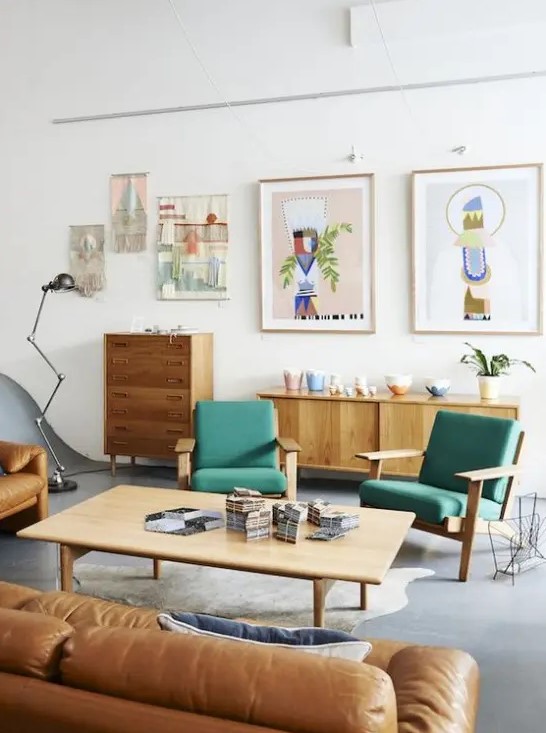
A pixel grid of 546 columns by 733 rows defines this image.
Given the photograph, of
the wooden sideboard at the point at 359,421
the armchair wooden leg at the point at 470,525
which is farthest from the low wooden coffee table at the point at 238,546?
the wooden sideboard at the point at 359,421

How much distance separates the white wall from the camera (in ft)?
19.4

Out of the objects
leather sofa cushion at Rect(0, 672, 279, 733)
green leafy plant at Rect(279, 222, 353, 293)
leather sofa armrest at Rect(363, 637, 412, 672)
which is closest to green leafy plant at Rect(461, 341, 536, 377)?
green leafy plant at Rect(279, 222, 353, 293)

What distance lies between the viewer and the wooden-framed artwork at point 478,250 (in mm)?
5758

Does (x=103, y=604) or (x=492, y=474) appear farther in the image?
(x=492, y=474)

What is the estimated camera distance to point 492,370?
5676mm

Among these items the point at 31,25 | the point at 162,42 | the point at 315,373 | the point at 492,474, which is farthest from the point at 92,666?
the point at 31,25

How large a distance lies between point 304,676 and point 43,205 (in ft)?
21.0

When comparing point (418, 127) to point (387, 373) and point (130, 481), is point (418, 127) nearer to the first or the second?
point (387, 373)

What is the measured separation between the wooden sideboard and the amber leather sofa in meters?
3.79

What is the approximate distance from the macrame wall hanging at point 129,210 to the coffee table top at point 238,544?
3.49 meters

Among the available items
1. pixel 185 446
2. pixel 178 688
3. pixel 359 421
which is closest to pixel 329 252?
pixel 359 421

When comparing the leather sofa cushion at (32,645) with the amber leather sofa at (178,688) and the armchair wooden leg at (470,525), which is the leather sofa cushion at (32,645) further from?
the armchair wooden leg at (470,525)

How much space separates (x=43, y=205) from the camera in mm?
7145

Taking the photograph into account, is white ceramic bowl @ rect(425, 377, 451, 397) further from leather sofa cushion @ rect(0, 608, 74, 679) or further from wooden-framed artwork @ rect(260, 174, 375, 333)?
leather sofa cushion @ rect(0, 608, 74, 679)
